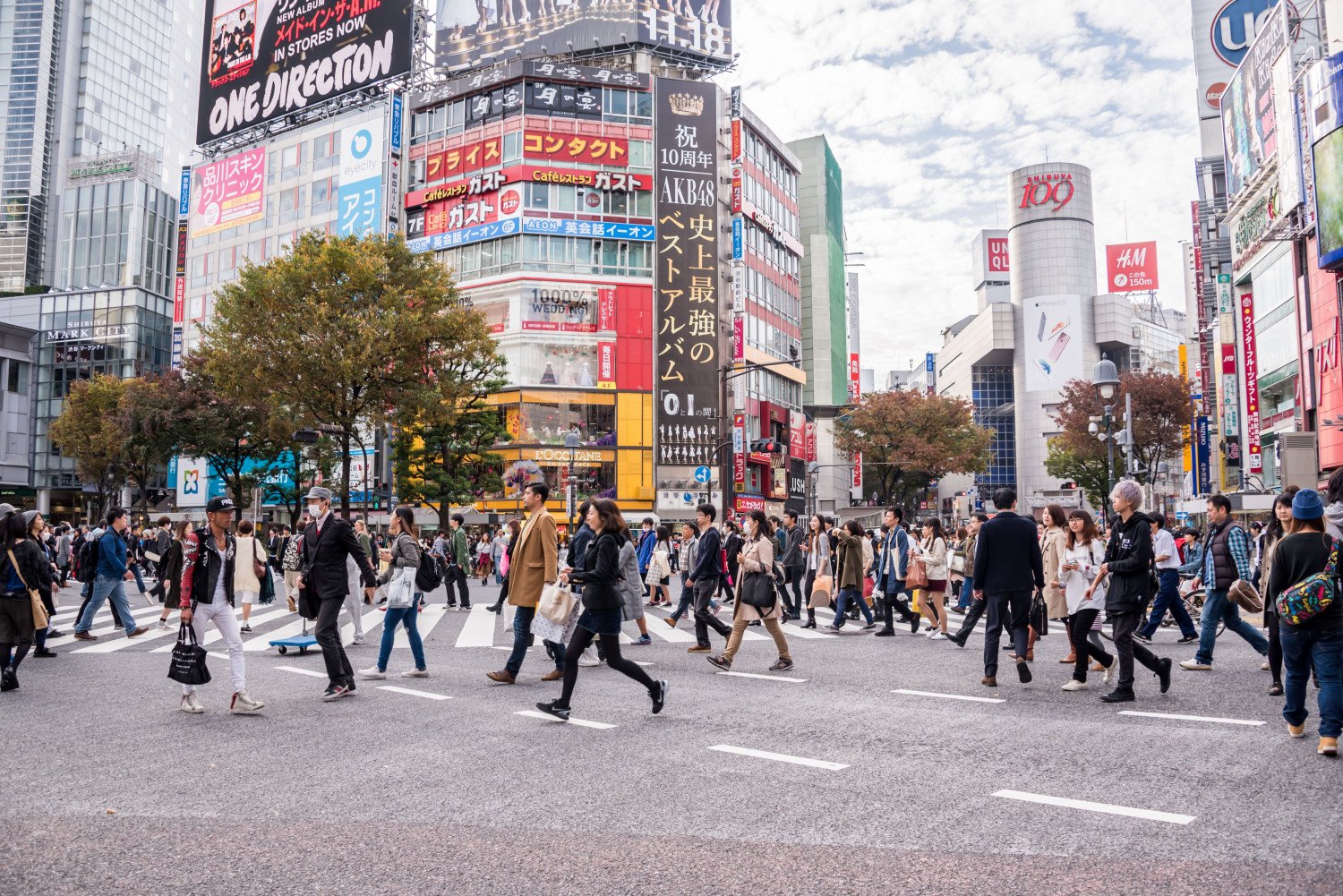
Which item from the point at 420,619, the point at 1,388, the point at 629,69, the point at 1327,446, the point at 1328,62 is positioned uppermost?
the point at 629,69

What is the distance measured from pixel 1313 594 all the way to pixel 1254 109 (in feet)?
144

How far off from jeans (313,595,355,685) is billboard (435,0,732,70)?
49.5 metres

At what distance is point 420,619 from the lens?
56.9 ft

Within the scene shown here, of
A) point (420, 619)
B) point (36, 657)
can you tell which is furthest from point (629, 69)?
point (36, 657)

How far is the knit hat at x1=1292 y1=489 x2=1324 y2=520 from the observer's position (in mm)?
6359

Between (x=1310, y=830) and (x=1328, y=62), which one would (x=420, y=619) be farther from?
(x=1328, y=62)

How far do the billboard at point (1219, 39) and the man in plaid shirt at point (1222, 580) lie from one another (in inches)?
2225

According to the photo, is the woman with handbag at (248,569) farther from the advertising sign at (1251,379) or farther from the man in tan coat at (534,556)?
the advertising sign at (1251,379)

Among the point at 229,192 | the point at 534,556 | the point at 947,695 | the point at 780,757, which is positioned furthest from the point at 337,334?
the point at 229,192

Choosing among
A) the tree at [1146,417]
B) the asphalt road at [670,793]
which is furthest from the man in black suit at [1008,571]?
the tree at [1146,417]

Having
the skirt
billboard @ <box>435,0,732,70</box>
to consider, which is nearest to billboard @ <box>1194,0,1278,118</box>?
billboard @ <box>435,0,732,70</box>

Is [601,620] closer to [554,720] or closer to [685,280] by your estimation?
[554,720]

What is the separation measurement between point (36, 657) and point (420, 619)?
639cm

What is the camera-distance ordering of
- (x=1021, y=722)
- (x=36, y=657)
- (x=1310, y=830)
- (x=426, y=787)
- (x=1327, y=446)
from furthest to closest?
(x=1327, y=446) < (x=36, y=657) < (x=1021, y=722) < (x=426, y=787) < (x=1310, y=830)
